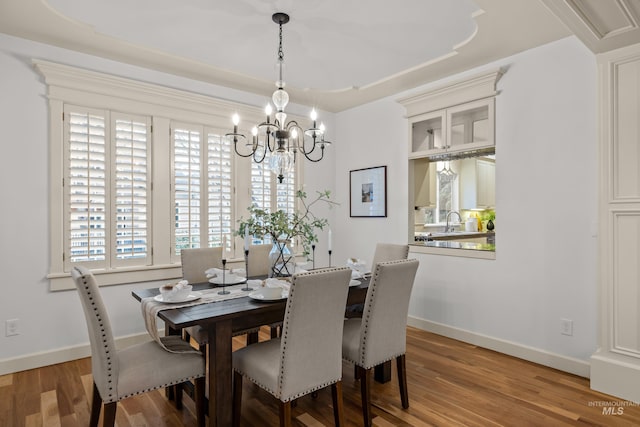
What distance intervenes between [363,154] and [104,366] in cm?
366

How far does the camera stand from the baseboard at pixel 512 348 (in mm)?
2910

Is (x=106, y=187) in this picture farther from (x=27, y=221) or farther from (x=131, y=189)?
(x=27, y=221)

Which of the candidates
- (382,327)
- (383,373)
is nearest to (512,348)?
(383,373)

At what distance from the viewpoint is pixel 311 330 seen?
1.90 metres

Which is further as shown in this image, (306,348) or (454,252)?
(454,252)

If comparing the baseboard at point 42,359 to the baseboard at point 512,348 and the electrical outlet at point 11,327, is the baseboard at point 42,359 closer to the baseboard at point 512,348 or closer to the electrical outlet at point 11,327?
the electrical outlet at point 11,327

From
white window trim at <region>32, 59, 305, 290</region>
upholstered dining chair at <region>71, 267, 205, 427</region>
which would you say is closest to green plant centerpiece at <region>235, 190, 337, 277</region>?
upholstered dining chair at <region>71, 267, 205, 427</region>

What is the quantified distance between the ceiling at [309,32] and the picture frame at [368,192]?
1164 mm

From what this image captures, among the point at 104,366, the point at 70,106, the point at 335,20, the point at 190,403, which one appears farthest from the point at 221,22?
the point at 190,403

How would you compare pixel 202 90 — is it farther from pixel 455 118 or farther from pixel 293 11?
pixel 455 118

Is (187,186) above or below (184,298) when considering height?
above

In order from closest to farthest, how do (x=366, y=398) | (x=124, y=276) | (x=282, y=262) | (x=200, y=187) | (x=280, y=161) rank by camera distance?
(x=366, y=398) < (x=280, y=161) < (x=282, y=262) < (x=124, y=276) < (x=200, y=187)

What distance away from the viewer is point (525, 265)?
3.21 meters

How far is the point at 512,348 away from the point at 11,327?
4.19 m
